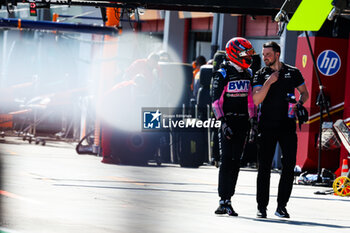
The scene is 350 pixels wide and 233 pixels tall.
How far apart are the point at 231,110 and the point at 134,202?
63.5 inches

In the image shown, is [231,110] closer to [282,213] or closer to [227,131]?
[227,131]

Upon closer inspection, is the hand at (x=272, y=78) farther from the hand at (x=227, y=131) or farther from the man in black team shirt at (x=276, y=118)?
the hand at (x=227, y=131)

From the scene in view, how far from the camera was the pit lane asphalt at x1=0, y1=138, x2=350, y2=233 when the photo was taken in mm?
9219

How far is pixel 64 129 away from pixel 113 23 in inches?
214

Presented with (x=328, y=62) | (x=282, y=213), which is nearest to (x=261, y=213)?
(x=282, y=213)

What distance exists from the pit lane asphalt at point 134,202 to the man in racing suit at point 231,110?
427 mm

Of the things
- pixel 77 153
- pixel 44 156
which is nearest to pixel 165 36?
pixel 77 153

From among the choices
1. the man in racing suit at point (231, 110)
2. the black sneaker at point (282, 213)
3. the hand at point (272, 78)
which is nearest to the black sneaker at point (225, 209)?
the man in racing suit at point (231, 110)

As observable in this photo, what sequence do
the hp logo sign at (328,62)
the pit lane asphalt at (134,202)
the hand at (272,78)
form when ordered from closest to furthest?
the pit lane asphalt at (134,202)
the hand at (272,78)
the hp logo sign at (328,62)

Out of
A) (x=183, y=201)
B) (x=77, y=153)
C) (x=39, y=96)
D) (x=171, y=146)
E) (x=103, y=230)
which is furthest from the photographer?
(x=39, y=96)

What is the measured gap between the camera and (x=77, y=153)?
2161cm

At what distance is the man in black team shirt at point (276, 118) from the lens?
1072 cm

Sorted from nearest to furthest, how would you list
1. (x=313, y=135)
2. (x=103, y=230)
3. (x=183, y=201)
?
(x=103, y=230), (x=183, y=201), (x=313, y=135)

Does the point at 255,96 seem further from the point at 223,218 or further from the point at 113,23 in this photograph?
the point at 113,23
